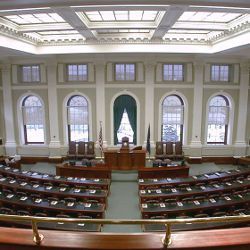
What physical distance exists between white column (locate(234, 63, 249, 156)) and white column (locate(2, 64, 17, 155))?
45.2 ft

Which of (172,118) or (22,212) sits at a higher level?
(172,118)

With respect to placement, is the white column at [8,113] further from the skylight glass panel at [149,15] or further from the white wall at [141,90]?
the skylight glass panel at [149,15]

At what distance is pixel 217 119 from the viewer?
14445mm

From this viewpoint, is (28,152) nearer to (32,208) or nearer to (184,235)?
(32,208)

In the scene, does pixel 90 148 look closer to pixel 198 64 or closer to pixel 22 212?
pixel 22 212

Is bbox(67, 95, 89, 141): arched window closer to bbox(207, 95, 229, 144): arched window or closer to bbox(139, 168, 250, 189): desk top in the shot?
bbox(139, 168, 250, 189): desk top

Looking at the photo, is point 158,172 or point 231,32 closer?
point 231,32

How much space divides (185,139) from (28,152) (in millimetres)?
9806

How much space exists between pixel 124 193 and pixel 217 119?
7930 millimetres

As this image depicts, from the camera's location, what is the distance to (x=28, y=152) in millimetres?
14688

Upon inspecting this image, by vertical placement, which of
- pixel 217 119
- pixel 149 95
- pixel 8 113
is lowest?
pixel 217 119

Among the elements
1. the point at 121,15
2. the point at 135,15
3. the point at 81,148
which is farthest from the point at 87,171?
the point at 135,15

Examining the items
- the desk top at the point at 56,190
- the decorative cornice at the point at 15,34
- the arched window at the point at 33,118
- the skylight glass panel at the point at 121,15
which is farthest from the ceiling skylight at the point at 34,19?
the arched window at the point at 33,118

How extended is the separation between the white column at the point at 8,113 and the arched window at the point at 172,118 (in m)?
9.28
